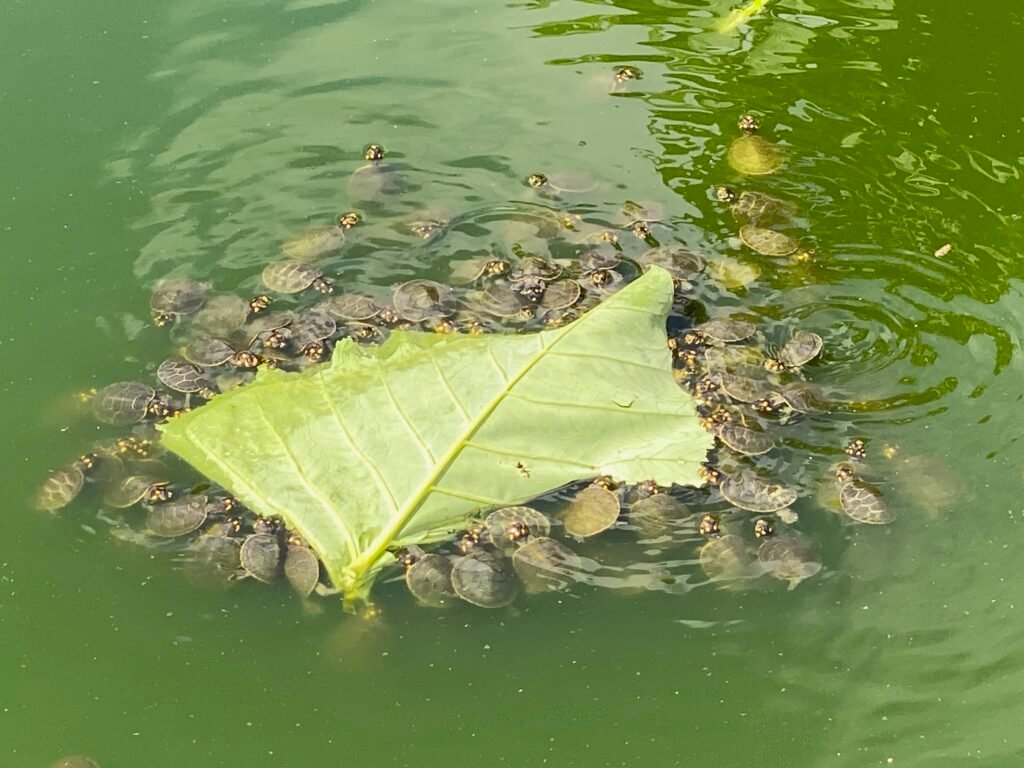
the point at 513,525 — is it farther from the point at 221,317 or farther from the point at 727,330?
the point at 221,317

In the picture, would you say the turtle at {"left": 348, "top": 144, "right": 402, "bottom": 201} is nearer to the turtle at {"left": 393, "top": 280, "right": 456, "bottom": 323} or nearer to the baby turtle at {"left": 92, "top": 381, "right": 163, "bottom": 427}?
the turtle at {"left": 393, "top": 280, "right": 456, "bottom": 323}

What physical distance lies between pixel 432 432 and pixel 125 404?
3.60 ft

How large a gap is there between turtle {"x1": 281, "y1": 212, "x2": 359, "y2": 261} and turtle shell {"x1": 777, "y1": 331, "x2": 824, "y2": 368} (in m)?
1.72

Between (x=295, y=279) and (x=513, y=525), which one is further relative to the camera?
(x=295, y=279)

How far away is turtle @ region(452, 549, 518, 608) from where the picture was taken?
118 inches

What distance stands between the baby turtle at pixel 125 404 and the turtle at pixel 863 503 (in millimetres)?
2272

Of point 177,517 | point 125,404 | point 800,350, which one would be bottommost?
point 177,517

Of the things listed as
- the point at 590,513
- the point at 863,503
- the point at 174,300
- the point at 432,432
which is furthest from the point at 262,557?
the point at 863,503

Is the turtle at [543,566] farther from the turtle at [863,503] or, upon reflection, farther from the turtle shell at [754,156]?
the turtle shell at [754,156]

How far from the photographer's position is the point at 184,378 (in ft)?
11.3

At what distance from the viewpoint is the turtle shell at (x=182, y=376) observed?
3.43 m

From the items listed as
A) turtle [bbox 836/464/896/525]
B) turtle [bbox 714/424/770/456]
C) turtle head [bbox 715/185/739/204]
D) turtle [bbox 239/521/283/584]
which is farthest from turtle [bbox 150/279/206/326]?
turtle [bbox 836/464/896/525]

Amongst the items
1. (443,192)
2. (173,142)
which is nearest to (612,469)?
(443,192)

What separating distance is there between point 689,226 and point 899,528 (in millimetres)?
1428
